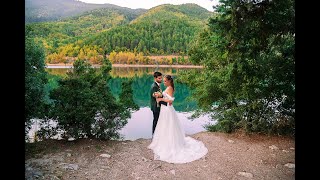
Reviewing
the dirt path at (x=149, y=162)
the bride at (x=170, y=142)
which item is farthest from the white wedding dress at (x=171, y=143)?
the dirt path at (x=149, y=162)

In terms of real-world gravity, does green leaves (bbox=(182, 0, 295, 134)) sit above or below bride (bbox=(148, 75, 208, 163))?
above

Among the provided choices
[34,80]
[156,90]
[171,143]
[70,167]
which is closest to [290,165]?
[171,143]

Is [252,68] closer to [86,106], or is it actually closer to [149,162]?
[149,162]

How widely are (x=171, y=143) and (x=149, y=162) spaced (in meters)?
0.89

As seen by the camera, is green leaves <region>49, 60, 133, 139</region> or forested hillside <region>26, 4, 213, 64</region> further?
forested hillside <region>26, 4, 213, 64</region>

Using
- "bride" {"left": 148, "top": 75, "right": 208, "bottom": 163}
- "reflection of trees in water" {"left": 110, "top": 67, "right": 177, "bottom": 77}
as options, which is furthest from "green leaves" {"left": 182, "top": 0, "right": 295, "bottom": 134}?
"reflection of trees in water" {"left": 110, "top": 67, "right": 177, "bottom": 77}

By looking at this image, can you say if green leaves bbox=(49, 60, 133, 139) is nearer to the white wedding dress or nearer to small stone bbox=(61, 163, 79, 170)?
the white wedding dress

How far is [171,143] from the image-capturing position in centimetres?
737

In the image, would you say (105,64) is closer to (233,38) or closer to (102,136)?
(102,136)

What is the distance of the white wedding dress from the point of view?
23.0ft

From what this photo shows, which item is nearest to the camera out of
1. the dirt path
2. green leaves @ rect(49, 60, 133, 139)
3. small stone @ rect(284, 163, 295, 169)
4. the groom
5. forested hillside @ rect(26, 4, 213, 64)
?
the dirt path

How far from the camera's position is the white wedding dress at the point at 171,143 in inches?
276

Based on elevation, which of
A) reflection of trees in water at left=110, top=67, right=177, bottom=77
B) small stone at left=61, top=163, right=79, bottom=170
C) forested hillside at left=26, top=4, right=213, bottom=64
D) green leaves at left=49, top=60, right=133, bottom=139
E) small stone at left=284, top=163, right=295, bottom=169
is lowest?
reflection of trees in water at left=110, top=67, right=177, bottom=77
